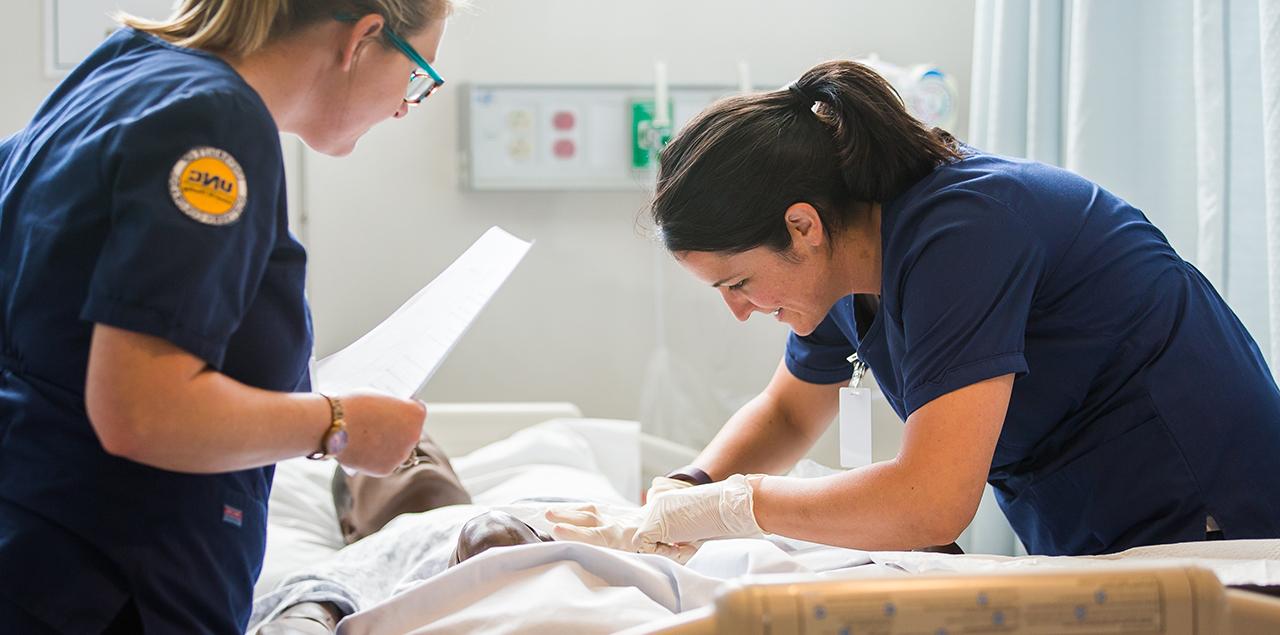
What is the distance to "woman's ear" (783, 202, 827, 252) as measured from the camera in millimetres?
1290

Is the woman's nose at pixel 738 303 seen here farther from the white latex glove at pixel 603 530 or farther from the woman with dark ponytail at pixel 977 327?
the white latex glove at pixel 603 530

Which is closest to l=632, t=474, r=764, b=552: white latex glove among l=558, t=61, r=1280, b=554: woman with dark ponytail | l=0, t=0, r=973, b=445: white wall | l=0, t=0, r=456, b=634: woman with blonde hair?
l=558, t=61, r=1280, b=554: woman with dark ponytail

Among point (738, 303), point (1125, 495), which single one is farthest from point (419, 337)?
point (1125, 495)

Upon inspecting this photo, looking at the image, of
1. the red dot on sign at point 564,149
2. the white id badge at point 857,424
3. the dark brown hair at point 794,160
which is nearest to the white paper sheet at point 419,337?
the dark brown hair at point 794,160

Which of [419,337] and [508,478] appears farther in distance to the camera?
[508,478]

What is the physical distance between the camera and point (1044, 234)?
1214 millimetres

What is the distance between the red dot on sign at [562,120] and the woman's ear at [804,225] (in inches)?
80.6

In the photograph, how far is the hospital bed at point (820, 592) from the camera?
2.27 ft

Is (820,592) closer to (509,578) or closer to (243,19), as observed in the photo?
(509,578)

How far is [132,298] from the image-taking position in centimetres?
77

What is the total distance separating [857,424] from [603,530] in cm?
38

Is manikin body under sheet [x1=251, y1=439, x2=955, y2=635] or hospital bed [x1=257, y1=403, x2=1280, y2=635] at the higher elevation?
hospital bed [x1=257, y1=403, x2=1280, y2=635]

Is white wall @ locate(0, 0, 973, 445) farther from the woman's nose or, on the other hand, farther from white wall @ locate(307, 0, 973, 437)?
the woman's nose

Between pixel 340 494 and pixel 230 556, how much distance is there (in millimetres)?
1374
